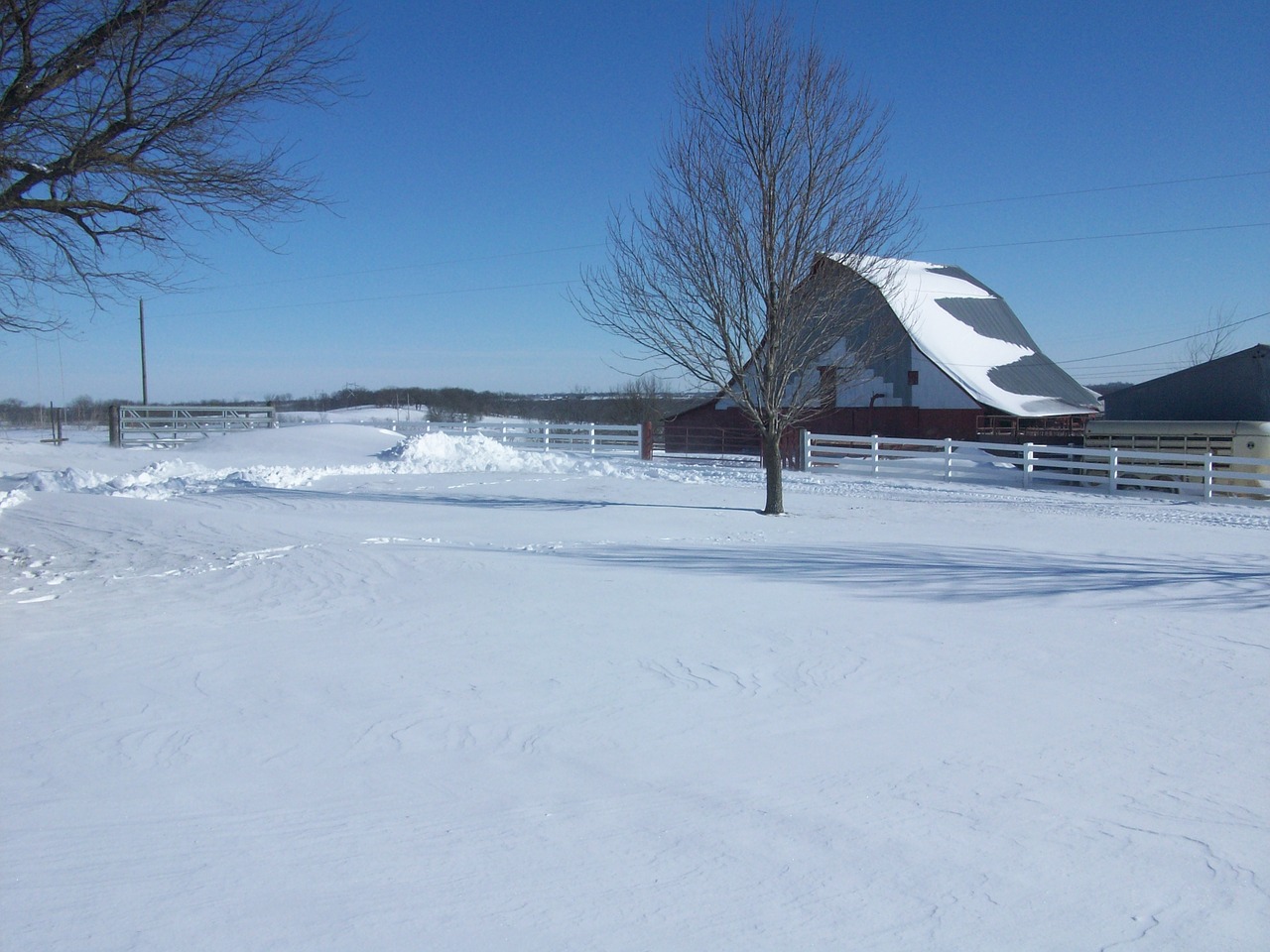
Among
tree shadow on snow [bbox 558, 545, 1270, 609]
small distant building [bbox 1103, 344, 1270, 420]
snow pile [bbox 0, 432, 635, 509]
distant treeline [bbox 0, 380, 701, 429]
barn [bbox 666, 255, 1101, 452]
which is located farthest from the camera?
distant treeline [bbox 0, 380, 701, 429]

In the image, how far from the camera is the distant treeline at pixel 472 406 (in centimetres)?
6166

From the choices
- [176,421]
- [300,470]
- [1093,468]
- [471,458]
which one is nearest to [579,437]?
[471,458]

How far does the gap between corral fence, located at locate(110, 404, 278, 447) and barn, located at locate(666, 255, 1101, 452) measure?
59.7 ft

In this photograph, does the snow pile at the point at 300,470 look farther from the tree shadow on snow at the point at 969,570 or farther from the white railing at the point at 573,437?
the tree shadow on snow at the point at 969,570

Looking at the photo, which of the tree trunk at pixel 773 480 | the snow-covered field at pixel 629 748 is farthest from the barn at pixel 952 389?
the snow-covered field at pixel 629 748

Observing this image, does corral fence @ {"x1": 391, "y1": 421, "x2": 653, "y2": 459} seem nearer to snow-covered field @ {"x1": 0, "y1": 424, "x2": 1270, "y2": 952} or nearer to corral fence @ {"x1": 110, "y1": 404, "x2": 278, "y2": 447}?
→ corral fence @ {"x1": 110, "y1": 404, "x2": 278, "y2": 447}

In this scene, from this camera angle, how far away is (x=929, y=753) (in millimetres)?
5219

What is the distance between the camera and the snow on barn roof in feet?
113

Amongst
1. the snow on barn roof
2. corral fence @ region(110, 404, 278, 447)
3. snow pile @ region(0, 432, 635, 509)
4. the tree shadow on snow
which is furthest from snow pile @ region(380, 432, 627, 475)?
the snow on barn roof

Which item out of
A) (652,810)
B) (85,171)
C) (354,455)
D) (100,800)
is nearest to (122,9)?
(85,171)

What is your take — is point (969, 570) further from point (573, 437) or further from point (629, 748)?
point (573, 437)

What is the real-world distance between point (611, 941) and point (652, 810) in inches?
43.6

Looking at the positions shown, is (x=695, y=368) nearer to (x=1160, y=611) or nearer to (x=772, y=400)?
(x=772, y=400)

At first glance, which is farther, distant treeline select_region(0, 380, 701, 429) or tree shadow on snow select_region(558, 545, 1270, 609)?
distant treeline select_region(0, 380, 701, 429)
